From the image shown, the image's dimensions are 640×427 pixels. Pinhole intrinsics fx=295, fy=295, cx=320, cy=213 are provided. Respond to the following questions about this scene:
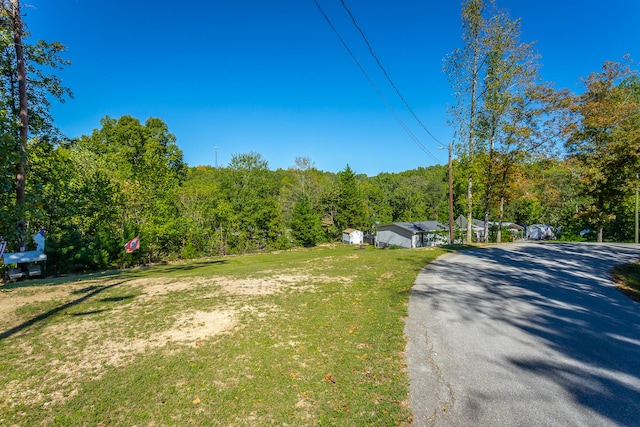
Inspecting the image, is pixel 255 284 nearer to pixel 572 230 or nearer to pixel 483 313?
pixel 483 313

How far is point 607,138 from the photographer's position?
64.5 ft

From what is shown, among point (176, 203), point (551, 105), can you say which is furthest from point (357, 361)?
point (176, 203)

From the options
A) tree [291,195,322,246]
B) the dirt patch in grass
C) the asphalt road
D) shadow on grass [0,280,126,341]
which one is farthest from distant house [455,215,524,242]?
shadow on grass [0,280,126,341]

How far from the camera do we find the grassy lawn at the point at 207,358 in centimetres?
301

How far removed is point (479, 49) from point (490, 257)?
12111 mm

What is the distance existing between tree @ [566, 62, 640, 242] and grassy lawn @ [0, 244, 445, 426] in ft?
70.5

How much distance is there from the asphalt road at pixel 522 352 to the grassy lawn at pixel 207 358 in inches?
17.9

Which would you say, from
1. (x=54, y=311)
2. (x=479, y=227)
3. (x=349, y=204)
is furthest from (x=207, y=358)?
(x=349, y=204)

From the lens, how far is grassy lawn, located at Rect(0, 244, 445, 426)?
3014mm

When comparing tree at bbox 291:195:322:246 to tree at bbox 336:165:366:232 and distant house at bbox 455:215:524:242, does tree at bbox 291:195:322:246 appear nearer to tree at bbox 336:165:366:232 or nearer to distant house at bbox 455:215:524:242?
tree at bbox 336:165:366:232

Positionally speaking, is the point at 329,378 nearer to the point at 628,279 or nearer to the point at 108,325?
the point at 108,325

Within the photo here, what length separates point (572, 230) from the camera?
3684cm

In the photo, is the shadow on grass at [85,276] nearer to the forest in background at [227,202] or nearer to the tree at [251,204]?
the forest in background at [227,202]

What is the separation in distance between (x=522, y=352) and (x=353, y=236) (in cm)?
3932
